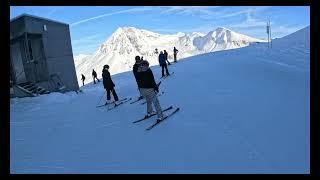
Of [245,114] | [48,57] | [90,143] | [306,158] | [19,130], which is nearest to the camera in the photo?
[306,158]

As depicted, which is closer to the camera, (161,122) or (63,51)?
(161,122)

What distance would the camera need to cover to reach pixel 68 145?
9.46 meters

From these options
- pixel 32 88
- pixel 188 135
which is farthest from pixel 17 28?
pixel 188 135

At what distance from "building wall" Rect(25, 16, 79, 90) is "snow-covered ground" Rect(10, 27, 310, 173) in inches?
377

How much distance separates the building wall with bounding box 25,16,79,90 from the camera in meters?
24.4

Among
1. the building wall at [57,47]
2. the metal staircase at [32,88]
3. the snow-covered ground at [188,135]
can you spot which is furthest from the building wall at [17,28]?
the snow-covered ground at [188,135]

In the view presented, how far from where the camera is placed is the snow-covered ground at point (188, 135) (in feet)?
23.9

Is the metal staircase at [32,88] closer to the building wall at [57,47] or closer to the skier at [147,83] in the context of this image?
the building wall at [57,47]

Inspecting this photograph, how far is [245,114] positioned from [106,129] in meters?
4.04

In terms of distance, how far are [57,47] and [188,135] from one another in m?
19.9
